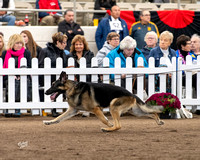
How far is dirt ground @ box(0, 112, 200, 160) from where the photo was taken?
20.7 ft

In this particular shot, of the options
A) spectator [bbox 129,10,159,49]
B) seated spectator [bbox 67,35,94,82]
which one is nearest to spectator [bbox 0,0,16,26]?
spectator [bbox 129,10,159,49]

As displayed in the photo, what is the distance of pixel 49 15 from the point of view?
1653 centimetres

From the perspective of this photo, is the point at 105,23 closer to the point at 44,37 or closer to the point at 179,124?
the point at 44,37

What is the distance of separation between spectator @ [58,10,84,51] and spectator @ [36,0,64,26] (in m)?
1.33

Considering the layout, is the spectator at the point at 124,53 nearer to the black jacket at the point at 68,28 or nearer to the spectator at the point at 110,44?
the spectator at the point at 110,44

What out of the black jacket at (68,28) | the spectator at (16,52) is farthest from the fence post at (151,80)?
the black jacket at (68,28)

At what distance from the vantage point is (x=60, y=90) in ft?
31.0

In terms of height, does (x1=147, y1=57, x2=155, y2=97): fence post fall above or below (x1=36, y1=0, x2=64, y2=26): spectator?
below

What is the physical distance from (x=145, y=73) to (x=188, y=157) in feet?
19.9

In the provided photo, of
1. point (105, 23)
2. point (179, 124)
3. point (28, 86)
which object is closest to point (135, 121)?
point (179, 124)

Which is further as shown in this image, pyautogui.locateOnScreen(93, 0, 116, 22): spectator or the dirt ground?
pyautogui.locateOnScreen(93, 0, 116, 22): spectator

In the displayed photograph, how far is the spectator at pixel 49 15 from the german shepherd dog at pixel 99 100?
712 centimetres

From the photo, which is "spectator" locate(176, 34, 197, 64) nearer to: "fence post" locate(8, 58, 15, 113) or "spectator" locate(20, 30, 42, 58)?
"spectator" locate(20, 30, 42, 58)

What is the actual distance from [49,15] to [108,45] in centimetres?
382
